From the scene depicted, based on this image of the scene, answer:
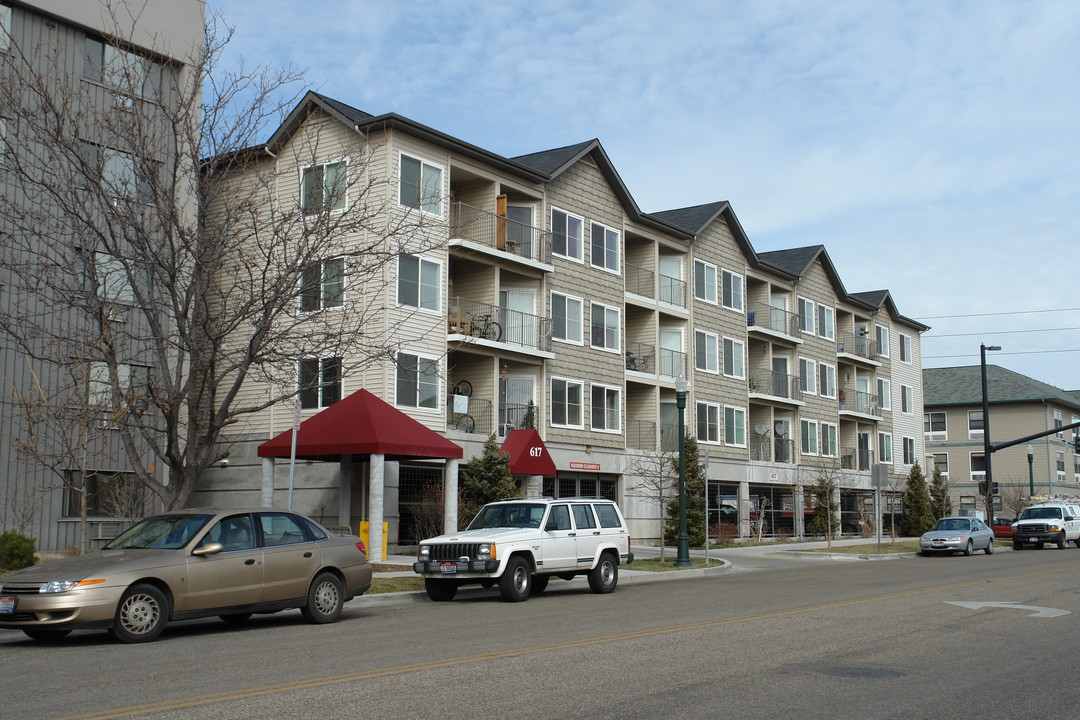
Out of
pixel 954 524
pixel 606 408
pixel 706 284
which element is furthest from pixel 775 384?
pixel 606 408

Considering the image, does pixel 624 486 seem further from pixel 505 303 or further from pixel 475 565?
pixel 475 565

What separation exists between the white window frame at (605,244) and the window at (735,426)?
1006 centimetres

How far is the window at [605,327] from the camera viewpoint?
38062 millimetres

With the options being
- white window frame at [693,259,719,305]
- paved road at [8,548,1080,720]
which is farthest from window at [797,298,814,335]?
paved road at [8,548,1080,720]

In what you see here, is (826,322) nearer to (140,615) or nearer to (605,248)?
(605,248)

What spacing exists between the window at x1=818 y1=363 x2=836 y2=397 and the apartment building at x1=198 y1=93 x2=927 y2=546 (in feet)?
0.46

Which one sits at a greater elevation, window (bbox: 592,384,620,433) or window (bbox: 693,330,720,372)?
window (bbox: 693,330,720,372)

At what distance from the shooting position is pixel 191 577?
13.0 metres

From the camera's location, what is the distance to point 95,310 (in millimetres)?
16484

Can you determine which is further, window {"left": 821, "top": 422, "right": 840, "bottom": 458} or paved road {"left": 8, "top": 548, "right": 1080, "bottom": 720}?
window {"left": 821, "top": 422, "right": 840, "bottom": 458}

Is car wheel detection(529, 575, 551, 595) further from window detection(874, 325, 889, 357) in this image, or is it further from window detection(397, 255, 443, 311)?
window detection(874, 325, 889, 357)

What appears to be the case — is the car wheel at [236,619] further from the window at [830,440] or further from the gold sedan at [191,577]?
the window at [830,440]

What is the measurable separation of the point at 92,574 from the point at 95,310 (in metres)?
5.67

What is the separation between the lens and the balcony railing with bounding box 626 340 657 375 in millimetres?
41000
